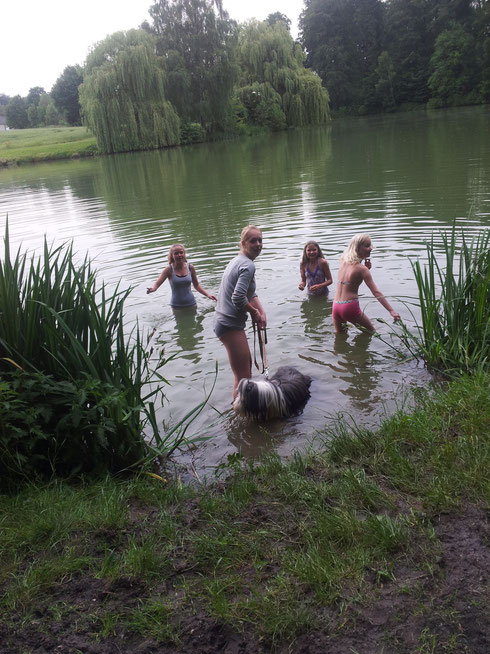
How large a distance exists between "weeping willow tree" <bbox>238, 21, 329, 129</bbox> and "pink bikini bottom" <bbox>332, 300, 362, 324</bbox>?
43.3 meters

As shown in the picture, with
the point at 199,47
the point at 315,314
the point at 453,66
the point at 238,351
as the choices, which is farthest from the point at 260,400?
the point at 453,66

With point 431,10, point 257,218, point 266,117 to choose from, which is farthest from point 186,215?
point 431,10

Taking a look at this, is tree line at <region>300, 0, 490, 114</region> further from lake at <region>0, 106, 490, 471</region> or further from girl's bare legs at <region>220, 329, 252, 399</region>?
girl's bare legs at <region>220, 329, 252, 399</region>

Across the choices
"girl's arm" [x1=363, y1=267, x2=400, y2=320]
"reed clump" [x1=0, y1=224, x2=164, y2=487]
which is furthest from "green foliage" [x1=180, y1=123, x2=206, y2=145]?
"reed clump" [x1=0, y1=224, x2=164, y2=487]

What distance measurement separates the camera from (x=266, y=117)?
46875 millimetres

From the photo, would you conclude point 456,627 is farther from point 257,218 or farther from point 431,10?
point 431,10

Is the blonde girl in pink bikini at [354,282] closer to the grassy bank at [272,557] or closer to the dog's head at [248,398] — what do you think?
the dog's head at [248,398]

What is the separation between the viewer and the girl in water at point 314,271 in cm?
806

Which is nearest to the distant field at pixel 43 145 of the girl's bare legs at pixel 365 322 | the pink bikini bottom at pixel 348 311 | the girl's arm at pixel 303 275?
the girl's arm at pixel 303 275

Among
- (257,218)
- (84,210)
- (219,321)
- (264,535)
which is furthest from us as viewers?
(84,210)

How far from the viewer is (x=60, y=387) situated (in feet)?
11.6

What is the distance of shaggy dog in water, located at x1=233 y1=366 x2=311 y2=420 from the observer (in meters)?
4.93

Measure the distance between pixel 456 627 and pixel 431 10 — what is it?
266 ft

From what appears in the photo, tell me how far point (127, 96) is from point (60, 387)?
37.2m
